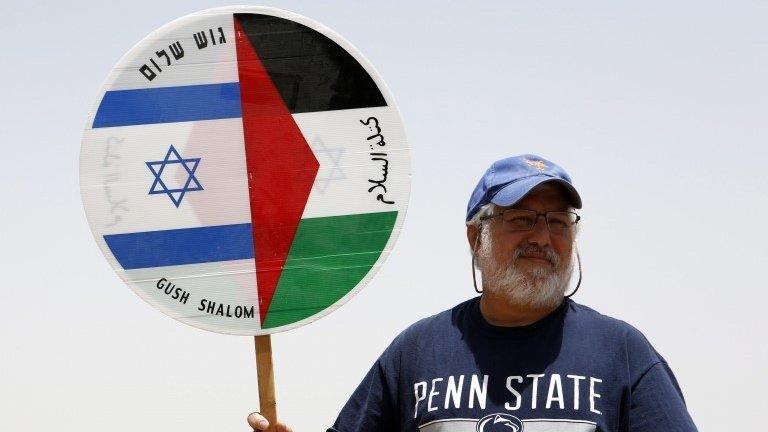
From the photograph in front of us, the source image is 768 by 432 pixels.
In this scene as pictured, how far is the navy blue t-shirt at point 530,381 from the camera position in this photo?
371cm

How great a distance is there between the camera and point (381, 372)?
4.14 metres

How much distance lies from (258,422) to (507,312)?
86 cm

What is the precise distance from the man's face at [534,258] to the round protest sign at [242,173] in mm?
346

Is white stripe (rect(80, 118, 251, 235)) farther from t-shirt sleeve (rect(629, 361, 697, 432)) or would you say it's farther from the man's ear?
t-shirt sleeve (rect(629, 361, 697, 432))

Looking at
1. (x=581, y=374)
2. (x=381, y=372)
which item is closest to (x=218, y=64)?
(x=381, y=372)

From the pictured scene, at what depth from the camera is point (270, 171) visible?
161 inches

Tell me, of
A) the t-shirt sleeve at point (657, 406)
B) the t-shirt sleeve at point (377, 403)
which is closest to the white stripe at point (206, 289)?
the t-shirt sleeve at point (377, 403)

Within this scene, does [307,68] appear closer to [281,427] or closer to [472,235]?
[472,235]

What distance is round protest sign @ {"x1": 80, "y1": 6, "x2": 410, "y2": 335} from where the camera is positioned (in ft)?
13.2

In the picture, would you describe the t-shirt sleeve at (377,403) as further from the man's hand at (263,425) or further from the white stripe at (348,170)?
the white stripe at (348,170)

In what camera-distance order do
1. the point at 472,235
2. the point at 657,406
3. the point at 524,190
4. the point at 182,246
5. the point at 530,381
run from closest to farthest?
the point at 657,406, the point at 530,381, the point at 524,190, the point at 182,246, the point at 472,235

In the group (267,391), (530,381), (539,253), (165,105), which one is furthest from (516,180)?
(165,105)

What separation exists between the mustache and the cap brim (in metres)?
0.15

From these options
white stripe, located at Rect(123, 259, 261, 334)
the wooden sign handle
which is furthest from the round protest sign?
the wooden sign handle
